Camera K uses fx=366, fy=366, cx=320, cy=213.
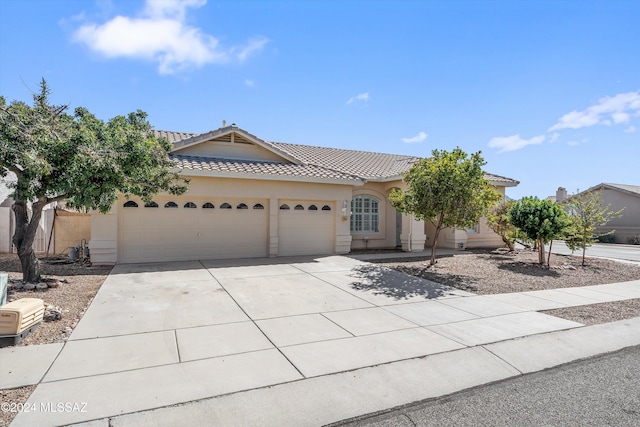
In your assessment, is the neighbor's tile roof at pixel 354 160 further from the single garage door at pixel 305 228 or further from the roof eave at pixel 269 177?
the single garage door at pixel 305 228

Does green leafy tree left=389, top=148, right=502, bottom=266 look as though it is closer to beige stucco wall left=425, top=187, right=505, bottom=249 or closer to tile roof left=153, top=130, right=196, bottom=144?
beige stucco wall left=425, top=187, right=505, bottom=249

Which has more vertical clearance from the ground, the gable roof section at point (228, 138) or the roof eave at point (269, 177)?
the gable roof section at point (228, 138)

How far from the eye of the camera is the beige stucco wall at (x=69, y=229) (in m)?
14.5

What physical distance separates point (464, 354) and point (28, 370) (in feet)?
18.6

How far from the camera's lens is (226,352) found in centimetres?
514

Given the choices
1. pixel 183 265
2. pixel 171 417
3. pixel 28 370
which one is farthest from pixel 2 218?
pixel 171 417

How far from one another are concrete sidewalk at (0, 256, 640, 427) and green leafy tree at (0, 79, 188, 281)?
7.70ft

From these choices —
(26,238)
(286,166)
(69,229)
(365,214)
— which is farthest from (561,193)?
(26,238)

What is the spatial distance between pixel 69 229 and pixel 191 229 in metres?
5.60

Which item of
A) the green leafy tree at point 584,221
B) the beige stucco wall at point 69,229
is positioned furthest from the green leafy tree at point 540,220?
the beige stucco wall at point 69,229

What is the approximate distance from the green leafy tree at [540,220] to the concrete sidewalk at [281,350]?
3865 millimetres

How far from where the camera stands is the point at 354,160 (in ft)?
67.2

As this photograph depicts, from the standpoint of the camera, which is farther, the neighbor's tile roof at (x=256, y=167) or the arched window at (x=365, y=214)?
the arched window at (x=365, y=214)

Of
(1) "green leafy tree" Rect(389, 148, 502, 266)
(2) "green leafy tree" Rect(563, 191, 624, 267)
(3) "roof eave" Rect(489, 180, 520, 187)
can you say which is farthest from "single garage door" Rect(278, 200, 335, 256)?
(3) "roof eave" Rect(489, 180, 520, 187)
